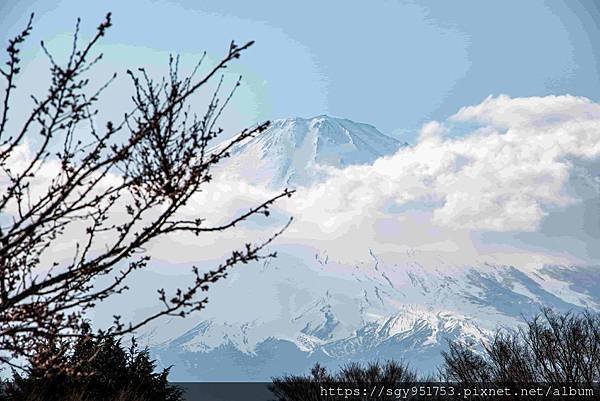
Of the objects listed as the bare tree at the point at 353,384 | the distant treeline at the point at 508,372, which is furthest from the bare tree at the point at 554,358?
the bare tree at the point at 353,384

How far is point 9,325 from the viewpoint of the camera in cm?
352

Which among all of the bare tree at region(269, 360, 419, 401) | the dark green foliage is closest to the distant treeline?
the dark green foliage

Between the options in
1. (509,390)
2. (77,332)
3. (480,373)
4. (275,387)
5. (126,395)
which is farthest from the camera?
(275,387)

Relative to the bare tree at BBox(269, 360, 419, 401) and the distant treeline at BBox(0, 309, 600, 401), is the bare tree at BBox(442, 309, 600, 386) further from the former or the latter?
the bare tree at BBox(269, 360, 419, 401)

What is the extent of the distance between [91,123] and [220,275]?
1026 mm

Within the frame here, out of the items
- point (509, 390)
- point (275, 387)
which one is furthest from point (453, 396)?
point (275, 387)

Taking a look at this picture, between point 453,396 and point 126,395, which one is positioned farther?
point 453,396

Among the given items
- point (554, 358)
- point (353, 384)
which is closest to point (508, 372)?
point (554, 358)

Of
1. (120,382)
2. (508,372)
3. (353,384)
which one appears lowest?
(508,372)

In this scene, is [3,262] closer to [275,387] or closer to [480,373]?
[480,373]

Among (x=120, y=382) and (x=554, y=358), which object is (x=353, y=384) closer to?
(x=554, y=358)

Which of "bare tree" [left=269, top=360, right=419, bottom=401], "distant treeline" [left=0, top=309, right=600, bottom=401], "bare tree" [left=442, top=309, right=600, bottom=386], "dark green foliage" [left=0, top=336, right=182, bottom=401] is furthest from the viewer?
"bare tree" [left=269, top=360, right=419, bottom=401]

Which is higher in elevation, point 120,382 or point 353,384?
point 353,384

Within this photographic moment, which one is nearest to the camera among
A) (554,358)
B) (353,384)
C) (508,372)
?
(554,358)
